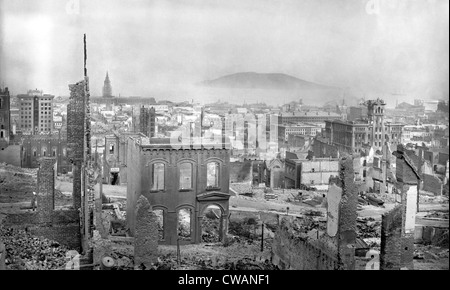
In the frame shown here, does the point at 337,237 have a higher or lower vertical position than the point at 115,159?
lower

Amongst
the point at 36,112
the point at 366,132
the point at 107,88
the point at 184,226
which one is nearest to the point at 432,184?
the point at 366,132

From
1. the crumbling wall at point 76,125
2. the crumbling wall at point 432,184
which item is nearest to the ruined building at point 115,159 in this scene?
the crumbling wall at point 76,125

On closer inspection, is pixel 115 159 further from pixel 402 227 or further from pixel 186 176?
pixel 402 227

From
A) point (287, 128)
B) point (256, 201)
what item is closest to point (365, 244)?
point (256, 201)

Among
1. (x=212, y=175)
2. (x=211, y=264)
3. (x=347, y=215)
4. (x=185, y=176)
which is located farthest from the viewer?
(x=212, y=175)

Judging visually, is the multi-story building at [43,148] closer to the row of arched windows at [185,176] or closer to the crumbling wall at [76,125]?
the row of arched windows at [185,176]
